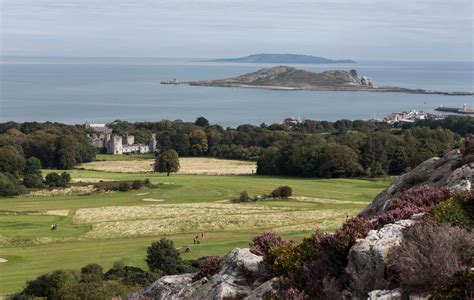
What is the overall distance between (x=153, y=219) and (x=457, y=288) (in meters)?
38.9

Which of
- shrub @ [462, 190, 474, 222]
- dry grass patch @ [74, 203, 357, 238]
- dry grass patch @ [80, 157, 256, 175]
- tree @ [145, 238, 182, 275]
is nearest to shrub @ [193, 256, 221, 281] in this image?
shrub @ [462, 190, 474, 222]

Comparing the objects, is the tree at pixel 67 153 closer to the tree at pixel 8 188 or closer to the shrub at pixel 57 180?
the shrub at pixel 57 180

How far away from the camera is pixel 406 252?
25.9 feet

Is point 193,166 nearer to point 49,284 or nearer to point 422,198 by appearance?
point 49,284

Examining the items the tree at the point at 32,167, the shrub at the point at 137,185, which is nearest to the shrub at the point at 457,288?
the shrub at the point at 137,185

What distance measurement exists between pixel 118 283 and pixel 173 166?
53785 mm

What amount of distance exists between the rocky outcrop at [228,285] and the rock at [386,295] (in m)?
1.72

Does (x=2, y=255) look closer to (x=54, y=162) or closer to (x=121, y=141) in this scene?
(x=54, y=162)

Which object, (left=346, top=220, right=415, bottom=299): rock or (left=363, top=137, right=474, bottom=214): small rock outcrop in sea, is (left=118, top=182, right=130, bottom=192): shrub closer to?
(left=363, top=137, right=474, bottom=214): small rock outcrop in sea

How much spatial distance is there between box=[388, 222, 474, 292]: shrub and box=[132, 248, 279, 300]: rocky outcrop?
205cm

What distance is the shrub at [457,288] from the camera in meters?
6.70

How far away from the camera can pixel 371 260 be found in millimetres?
8453

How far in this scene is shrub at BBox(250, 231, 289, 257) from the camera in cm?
1049

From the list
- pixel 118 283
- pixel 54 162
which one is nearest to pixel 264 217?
pixel 118 283
